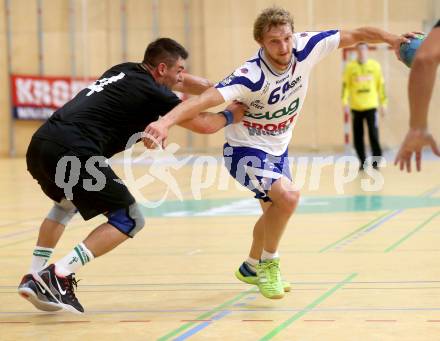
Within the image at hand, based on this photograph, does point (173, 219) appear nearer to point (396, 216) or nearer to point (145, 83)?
point (396, 216)

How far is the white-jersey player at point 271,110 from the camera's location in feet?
20.1

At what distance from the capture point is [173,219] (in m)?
11.0

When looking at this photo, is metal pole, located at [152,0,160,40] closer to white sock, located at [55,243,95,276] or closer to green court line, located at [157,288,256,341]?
green court line, located at [157,288,256,341]

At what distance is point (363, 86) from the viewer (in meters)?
16.9

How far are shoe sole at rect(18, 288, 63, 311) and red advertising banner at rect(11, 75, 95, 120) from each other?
64.3 ft

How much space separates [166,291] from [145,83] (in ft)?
5.05

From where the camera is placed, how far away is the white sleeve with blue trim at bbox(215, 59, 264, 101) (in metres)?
6.06

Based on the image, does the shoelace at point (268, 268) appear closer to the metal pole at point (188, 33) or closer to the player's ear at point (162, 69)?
the player's ear at point (162, 69)

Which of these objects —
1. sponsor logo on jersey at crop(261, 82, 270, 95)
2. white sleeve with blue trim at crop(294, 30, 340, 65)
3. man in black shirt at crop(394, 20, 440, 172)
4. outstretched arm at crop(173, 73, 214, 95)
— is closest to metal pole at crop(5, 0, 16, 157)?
outstretched arm at crop(173, 73, 214, 95)

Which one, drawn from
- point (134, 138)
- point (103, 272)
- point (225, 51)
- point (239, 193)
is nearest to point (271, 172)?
point (134, 138)

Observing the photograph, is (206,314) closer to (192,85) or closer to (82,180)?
(82,180)

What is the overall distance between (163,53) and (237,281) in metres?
1.88

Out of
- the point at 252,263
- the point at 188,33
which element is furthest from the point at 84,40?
the point at 252,263

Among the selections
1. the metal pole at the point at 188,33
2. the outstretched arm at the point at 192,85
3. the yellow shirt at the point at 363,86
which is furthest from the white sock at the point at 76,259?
the metal pole at the point at 188,33
